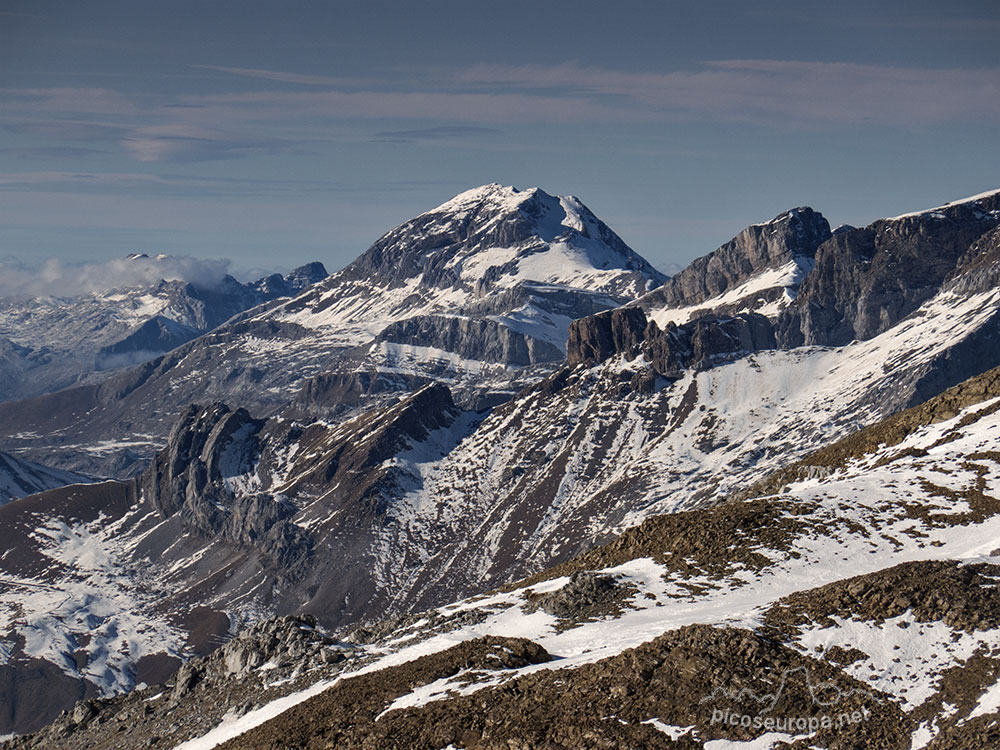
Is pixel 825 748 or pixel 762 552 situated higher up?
pixel 762 552

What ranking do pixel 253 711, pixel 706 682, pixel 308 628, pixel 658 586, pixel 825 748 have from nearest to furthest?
1. pixel 825 748
2. pixel 706 682
3. pixel 253 711
4. pixel 658 586
5. pixel 308 628

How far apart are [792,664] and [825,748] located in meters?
6.46

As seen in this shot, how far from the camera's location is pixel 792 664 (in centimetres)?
5878

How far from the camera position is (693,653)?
194 ft

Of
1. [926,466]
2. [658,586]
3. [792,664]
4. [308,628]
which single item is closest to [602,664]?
[792,664]

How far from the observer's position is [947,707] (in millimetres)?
55156

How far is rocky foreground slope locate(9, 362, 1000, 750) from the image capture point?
181 feet

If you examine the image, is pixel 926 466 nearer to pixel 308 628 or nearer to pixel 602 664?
pixel 602 664


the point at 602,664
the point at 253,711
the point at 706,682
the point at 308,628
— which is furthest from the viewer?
the point at 308,628

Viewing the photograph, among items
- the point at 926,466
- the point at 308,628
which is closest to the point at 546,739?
the point at 308,628

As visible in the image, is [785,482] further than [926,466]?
Yes

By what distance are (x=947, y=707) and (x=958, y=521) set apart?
30430 millimetres

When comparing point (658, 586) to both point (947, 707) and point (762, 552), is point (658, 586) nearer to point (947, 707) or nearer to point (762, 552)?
point (762, 552)

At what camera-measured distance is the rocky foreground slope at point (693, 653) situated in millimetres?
55281
